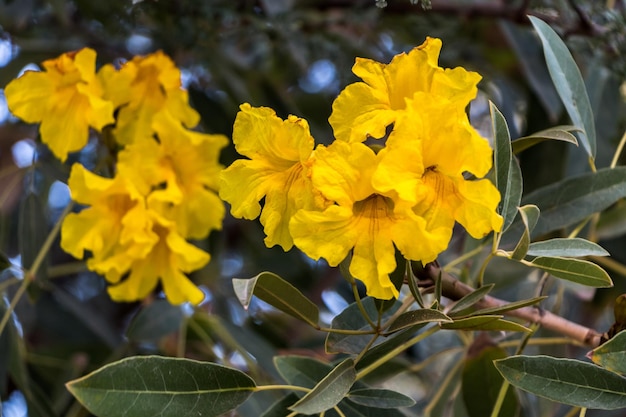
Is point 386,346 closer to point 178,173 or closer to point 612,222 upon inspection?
point 178,173

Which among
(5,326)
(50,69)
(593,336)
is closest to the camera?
(593,336)

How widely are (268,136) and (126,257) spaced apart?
0.29 metres

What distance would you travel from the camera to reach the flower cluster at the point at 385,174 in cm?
64

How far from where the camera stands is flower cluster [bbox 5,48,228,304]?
2.92 feet

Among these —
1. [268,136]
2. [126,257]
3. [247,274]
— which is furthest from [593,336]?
[247,274]

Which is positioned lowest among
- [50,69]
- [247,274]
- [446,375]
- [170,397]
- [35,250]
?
[247,274]

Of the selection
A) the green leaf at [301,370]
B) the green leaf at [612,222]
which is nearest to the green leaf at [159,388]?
the green leaf at [301,370]

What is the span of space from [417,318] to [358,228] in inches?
3.6

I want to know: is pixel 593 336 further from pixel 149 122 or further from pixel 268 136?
pixel 149 122

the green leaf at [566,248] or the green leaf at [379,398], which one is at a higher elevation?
the green leaf at [566,248]

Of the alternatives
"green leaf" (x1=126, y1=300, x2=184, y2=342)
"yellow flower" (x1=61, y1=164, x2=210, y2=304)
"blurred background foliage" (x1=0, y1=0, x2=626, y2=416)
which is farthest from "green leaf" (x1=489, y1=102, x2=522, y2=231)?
"green leaf" (x1=126, y1=300, x2=184, y2=342)

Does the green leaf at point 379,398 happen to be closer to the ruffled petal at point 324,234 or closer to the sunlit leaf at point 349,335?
the sunlit leaf at point 349,335

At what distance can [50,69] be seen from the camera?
916mm

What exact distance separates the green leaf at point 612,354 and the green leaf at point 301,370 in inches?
10.4
